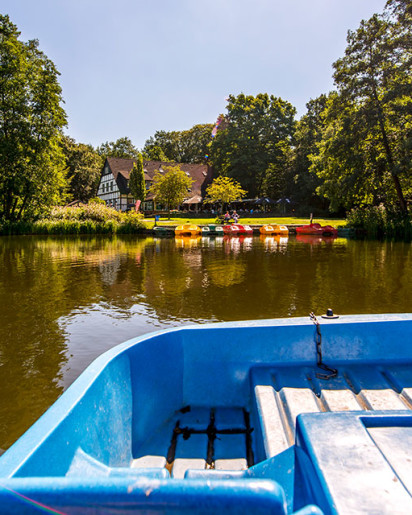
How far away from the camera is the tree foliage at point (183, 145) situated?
7538 cm

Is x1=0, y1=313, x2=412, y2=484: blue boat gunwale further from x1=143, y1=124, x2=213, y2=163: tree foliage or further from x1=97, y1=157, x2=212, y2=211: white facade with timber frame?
x1=143, y1=124, x2=213, y2=163: tree foliage

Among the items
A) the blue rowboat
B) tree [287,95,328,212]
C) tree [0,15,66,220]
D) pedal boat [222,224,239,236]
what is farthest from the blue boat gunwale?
tree [287,95,328,212]

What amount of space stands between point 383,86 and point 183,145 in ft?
190

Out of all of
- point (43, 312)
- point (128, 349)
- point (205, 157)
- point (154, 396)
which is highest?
Result: point (205, 157)

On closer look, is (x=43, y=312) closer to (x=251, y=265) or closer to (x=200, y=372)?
(x=200, y=372)

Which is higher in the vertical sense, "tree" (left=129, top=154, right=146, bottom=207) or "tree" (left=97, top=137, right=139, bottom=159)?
"tree" (left=97, top=137, right=139, bottom=159)

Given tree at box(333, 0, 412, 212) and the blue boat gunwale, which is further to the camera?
A: tree at box(333, 0, 412, 212)

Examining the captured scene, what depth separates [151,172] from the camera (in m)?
58.6

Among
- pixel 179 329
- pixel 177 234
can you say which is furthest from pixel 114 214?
pixel 179 329

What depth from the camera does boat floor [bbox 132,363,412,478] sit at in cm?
261

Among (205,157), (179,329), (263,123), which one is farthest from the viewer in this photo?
(205,157)

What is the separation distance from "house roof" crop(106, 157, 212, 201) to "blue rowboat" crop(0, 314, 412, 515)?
175 ft

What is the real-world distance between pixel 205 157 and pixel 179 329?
74.3 metres

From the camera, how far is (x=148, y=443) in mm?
2898
